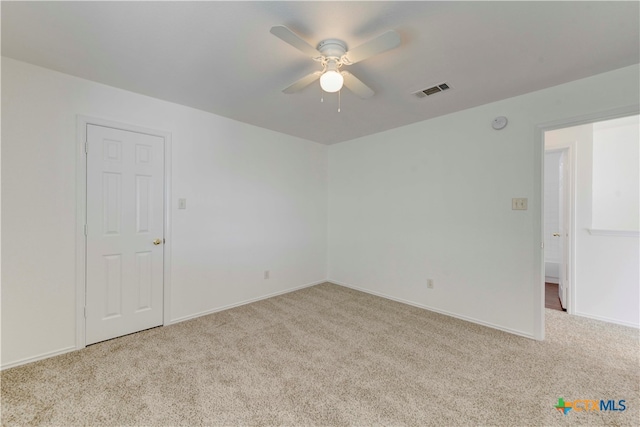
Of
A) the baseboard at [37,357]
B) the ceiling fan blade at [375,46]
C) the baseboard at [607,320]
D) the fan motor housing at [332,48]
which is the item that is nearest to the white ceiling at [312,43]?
the fan motor housing at [332,48]

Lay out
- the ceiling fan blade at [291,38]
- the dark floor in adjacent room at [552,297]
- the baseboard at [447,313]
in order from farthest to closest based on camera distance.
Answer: the dark floor in adjacent room at [552,297]
the baseboard at [447,313]
the ceiling fan blade at [291,38]

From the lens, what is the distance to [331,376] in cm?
199

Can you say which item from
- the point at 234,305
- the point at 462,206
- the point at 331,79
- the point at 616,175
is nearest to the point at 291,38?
the point at 331,79

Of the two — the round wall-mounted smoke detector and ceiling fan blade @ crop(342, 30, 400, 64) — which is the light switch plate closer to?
the round wall-mounted smoke detector

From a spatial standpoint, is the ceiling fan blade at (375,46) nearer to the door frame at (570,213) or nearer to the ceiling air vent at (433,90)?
the ceiling air vent at (433,90)

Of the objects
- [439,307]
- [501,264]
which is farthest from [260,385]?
[501,264]

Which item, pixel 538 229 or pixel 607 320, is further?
pixel 607 320

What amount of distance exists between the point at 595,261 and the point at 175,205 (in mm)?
4880

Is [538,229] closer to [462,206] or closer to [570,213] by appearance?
[462,206]

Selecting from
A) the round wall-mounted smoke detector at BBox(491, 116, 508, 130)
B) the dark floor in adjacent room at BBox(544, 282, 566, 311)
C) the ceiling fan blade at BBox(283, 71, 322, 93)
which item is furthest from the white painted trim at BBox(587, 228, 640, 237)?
the ceiling fan blade at BBox(283, 71, 322, 93)

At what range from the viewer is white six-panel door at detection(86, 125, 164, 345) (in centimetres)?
245

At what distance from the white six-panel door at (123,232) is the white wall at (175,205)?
132 mm

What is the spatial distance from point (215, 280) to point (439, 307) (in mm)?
2798

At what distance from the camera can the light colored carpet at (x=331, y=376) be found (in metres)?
1.61
